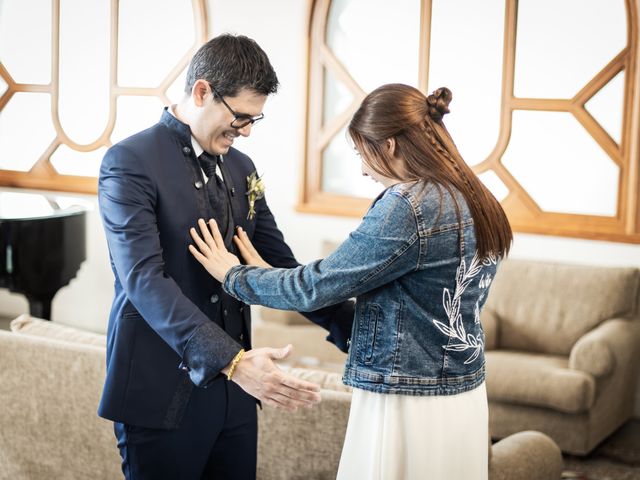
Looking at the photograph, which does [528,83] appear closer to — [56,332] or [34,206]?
[34,206]

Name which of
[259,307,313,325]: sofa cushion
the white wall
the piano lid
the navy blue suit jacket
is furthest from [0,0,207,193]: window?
the navy blue suit jacket

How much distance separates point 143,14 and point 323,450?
17.1 feet

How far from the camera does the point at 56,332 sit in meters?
2.71

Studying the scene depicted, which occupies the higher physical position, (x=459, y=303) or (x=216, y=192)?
(x=216, y=192)

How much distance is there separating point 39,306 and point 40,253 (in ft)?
1.19

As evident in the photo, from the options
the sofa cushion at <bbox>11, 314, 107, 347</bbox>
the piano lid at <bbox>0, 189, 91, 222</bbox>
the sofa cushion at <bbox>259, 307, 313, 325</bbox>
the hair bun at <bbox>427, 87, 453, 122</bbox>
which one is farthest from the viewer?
the piano lid at <bbox>0, 189, 91, 222</bbox>

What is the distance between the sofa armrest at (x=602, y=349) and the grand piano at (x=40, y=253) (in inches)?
122

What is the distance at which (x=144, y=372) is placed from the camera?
1.95m

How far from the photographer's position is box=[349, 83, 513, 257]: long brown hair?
1875 mm

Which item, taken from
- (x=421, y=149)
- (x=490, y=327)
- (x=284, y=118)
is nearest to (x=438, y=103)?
(x=421, y=149)

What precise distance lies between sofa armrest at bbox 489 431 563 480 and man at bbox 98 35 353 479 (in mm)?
730

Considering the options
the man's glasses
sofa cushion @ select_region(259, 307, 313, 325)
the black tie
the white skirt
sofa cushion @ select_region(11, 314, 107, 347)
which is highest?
the man's glasses

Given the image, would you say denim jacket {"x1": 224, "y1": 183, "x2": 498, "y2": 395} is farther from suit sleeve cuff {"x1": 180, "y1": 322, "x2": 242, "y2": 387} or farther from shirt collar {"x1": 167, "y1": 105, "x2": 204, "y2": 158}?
shirt collar {"x1": 167, "y1": 105, "x2": 204, "y2": 158}

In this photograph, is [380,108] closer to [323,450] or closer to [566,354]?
[323,450]
